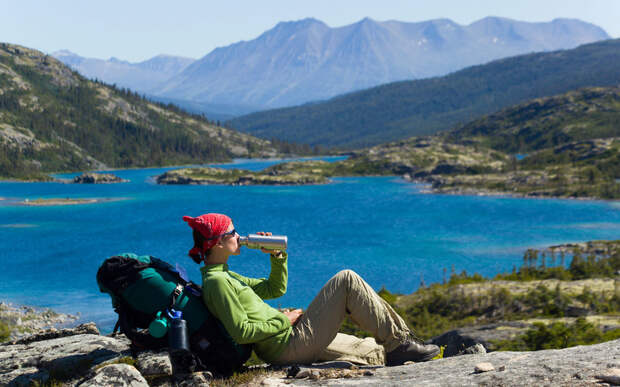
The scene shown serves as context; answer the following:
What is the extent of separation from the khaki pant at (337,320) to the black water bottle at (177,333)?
6.06 ft

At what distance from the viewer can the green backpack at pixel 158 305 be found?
855 centimetres

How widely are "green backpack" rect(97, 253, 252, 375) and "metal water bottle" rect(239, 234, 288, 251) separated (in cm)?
110

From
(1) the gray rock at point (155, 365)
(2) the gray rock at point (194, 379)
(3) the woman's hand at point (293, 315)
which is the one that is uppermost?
(3) the woman's hand at point (293, 315)

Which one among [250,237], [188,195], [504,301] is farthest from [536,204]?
[250,237]

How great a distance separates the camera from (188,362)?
28.8 feet

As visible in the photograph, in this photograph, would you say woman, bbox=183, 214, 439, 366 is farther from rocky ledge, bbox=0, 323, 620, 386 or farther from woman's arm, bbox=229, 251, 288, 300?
rocky ledge, bbox=0, 323, 620, 386

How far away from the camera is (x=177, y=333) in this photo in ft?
28.1

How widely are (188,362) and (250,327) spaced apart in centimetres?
108

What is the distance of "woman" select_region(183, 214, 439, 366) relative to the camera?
8.87m

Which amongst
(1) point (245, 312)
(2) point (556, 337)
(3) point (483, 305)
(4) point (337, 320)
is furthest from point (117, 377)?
(3) point (483, 305)

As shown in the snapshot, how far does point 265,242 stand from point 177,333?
2055 millimetres

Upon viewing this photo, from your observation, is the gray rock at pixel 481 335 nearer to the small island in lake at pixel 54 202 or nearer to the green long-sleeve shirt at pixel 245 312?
the green long-sleeve shirt at pixel 245 312

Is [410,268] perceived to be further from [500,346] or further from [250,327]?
[250,327]

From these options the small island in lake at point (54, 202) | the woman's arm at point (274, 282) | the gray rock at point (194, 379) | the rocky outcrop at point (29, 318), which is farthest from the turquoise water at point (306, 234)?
the gray rock at point (194, 379)
